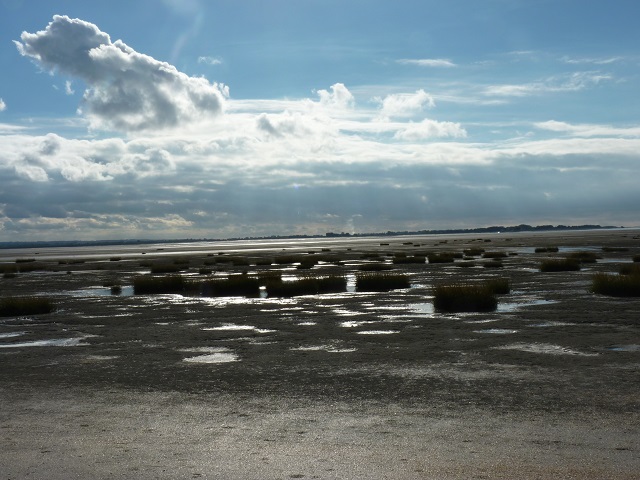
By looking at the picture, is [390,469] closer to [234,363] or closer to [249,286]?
[234,363]

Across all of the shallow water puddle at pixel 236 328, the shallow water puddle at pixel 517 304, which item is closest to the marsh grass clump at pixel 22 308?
the shallow water puddle at pixel 236 328

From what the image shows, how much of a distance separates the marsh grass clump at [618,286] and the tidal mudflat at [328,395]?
13.3 ft

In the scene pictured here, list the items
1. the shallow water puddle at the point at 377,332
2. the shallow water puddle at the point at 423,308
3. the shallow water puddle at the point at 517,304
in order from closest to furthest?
the shallow water puddle at the point at 377,332 < the shallow water puddle at the point at 423,308 < the shallow water puddle at the point at 517,304

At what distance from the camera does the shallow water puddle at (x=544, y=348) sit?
15.2 meters

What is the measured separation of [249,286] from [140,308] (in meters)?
7.47

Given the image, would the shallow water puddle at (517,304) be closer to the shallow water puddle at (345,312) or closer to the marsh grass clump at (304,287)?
the shallow water puddle at (345,312)

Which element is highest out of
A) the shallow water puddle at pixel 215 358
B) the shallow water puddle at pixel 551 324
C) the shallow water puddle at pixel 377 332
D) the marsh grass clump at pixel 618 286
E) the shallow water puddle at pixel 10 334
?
the marsh grass clump at pixel 618 286

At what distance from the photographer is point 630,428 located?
9266mm

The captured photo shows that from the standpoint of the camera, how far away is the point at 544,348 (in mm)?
15898

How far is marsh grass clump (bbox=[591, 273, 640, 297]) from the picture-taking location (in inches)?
1067

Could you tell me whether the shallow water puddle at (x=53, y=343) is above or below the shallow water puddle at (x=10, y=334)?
above

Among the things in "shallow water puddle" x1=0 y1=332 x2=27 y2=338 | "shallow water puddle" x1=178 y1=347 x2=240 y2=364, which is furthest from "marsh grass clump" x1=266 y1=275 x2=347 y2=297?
"shallow water puddle" x1=178 y1=347 x2=240 y2=364

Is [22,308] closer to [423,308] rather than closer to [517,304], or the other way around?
[423,308]

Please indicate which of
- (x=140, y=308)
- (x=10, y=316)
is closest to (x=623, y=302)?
(x=140, y=308)
